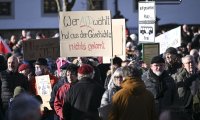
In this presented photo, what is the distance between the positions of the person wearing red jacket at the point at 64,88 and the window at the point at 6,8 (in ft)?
82.7

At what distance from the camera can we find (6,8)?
35.5 metres

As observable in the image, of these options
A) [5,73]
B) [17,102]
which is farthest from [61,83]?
[17,102]

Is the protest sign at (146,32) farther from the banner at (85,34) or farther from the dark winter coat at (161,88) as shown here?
the dark winter coat at (161,88)

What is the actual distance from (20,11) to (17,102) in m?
30.3

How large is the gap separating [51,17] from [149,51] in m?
23.0

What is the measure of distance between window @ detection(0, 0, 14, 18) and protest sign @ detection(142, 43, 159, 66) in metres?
23.0

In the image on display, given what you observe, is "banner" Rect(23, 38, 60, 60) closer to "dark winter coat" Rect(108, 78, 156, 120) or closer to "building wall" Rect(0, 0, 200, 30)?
"dark winter coat" Rect(108, 78, 156, 120)

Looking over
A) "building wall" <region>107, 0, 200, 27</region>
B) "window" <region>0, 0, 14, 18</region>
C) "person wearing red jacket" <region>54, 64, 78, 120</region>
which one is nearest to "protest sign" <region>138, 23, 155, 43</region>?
"person wearing red jacket" <region>54, 64, 78, 120</region>

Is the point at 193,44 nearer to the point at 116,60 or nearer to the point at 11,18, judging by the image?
the point at 116,60

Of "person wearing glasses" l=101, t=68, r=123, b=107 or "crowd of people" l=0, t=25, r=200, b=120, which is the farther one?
"person wearing glasses" l=101, t=68, r=123, b=107

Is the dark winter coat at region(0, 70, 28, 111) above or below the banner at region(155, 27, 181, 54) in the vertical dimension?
below

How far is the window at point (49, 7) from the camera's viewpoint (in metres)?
35.7

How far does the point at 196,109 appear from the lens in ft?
33.8

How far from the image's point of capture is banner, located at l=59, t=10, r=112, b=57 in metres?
12.1
